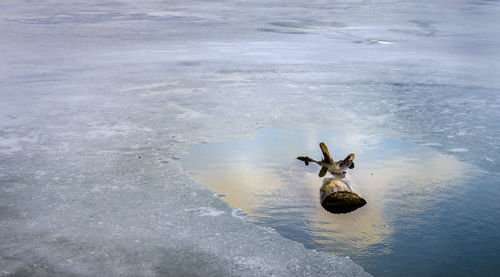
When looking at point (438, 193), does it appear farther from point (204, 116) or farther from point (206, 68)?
point (206, 68)

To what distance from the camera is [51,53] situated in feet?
38.1

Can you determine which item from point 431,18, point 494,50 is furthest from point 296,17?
point 494,50

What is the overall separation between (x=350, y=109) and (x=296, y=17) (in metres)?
12.3

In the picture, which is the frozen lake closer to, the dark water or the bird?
the dark water

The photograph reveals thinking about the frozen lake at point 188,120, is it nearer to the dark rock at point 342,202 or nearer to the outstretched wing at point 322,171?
the outstretched wing at point 322,171

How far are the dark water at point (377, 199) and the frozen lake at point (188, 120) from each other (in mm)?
45

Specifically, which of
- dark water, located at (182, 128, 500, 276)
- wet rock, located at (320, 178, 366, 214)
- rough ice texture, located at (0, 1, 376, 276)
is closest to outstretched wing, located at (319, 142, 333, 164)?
dark water, located at (182, 128, 500, 276)

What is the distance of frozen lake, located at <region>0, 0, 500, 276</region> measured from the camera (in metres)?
3.34

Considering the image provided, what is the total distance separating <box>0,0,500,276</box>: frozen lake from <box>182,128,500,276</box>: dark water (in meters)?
0.05

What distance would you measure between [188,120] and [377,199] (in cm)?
287

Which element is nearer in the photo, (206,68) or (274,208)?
(274,208)

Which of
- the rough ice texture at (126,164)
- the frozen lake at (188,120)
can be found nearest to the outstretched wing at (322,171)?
the frozen lake at (188,120)

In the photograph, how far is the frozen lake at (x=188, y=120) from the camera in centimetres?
334

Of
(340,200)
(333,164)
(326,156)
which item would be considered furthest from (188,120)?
(340,200)
